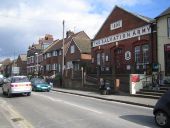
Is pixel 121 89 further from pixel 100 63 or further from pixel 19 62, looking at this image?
pixel 19 62

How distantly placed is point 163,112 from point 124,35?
2446 centimetres

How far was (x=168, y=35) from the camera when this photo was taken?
93.8 feet

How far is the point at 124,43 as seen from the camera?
3534cm

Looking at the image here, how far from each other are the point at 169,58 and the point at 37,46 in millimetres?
62481

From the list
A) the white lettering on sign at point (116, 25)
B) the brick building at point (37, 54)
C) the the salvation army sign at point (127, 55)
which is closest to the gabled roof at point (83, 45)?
the white lettering on sign at point (116, 25)

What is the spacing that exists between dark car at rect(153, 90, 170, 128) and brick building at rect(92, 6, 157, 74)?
755 inches

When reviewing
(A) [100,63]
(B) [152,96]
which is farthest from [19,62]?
(B) [152,96]

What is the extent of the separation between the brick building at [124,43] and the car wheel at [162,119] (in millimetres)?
19216

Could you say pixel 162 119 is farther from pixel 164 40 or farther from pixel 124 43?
pixel 124 43

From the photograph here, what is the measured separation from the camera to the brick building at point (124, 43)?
3184 centimetres

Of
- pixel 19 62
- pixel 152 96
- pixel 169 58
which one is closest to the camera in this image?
pixel 152 96

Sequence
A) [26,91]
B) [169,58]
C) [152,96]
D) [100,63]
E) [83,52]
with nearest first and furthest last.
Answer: [152,96] < [26,91] < [169,58] < [100,63] < [83,52]

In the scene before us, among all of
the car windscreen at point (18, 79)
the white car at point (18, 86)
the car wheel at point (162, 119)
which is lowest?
the car wheel at point (162, 119)

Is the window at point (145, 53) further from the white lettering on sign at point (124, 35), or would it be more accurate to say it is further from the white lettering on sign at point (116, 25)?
the white lettering on sign at point (116, 25)
